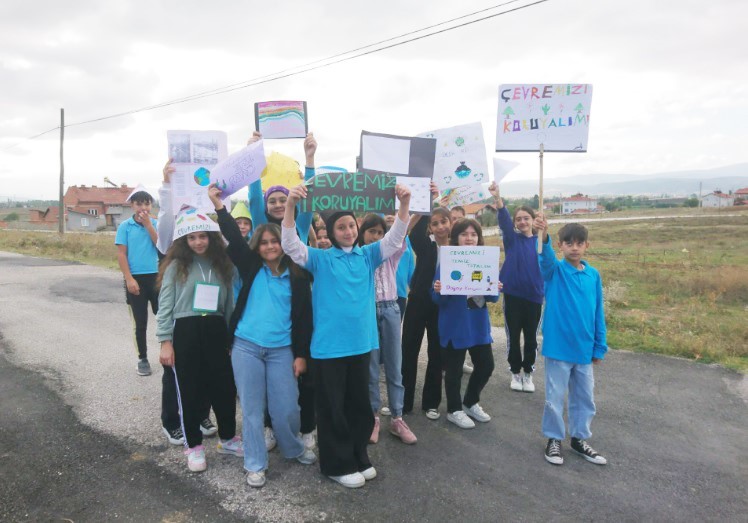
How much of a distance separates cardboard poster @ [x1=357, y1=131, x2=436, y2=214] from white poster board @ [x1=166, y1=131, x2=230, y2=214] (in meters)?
1.30

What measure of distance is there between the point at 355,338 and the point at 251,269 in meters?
0.94

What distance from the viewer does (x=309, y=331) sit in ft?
12.0

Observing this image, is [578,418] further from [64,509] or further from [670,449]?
[64,509]

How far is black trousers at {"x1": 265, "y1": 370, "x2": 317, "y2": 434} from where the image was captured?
12.9 feet

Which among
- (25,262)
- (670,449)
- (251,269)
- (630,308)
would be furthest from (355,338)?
(25,262)

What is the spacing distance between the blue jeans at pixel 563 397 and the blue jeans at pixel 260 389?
206 centimetres

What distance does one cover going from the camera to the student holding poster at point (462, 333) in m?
4.37

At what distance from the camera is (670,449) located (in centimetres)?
405

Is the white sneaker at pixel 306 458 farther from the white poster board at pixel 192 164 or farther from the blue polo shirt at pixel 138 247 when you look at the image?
the blue polo shirt at pixel 138 247

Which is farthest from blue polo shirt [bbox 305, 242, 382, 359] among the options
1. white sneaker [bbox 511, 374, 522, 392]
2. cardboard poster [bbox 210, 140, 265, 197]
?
white sneaker [bbox 511, 374, 522, 392]

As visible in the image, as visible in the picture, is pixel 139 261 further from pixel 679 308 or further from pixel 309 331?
pixel 679 308

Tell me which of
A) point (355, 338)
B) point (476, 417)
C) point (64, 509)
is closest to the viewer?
point (64, 509)

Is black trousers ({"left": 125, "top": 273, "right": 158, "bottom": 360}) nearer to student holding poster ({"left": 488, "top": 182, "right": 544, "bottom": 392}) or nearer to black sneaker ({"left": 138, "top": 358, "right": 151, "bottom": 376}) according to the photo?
black sneaker ({"left": 138, "top": 358, "right": 151, "bottom": 376})

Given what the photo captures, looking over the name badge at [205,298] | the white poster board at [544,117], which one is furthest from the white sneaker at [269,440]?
the white poster board at [544,117]
